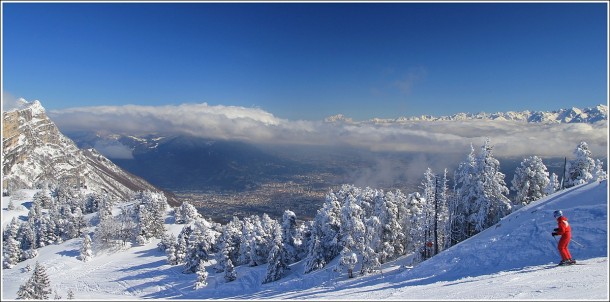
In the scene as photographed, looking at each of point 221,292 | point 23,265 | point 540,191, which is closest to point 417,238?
point 540,191

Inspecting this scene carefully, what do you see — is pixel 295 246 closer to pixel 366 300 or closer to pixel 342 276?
pixel 342 276

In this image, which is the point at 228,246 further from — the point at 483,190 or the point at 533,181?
the point at 533,181

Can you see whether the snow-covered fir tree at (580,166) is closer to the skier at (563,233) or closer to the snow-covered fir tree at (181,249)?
the skier at (563,233)

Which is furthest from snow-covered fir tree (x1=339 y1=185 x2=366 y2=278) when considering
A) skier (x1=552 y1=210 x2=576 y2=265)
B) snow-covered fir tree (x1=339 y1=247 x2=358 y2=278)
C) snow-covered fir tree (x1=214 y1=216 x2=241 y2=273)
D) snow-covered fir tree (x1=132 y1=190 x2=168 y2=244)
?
snow-covered fir tree (x1=132 y1=190 x2=168 y2=244)

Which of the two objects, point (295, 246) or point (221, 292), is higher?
point (295, 246)

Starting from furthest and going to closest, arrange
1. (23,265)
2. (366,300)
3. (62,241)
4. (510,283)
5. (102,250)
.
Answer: (62,241), (102,250), (23,265), (366,300), (510,283)

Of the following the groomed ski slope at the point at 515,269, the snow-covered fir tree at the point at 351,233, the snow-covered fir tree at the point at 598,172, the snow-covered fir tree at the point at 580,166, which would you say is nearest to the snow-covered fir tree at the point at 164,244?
the groomed ski slope at the point at 515,269

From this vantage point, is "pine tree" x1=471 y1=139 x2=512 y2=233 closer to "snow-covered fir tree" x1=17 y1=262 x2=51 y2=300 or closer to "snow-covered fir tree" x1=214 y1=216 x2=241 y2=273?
"snow-covered fir tree" x1=214 y1=216 x2=241 y2=273
